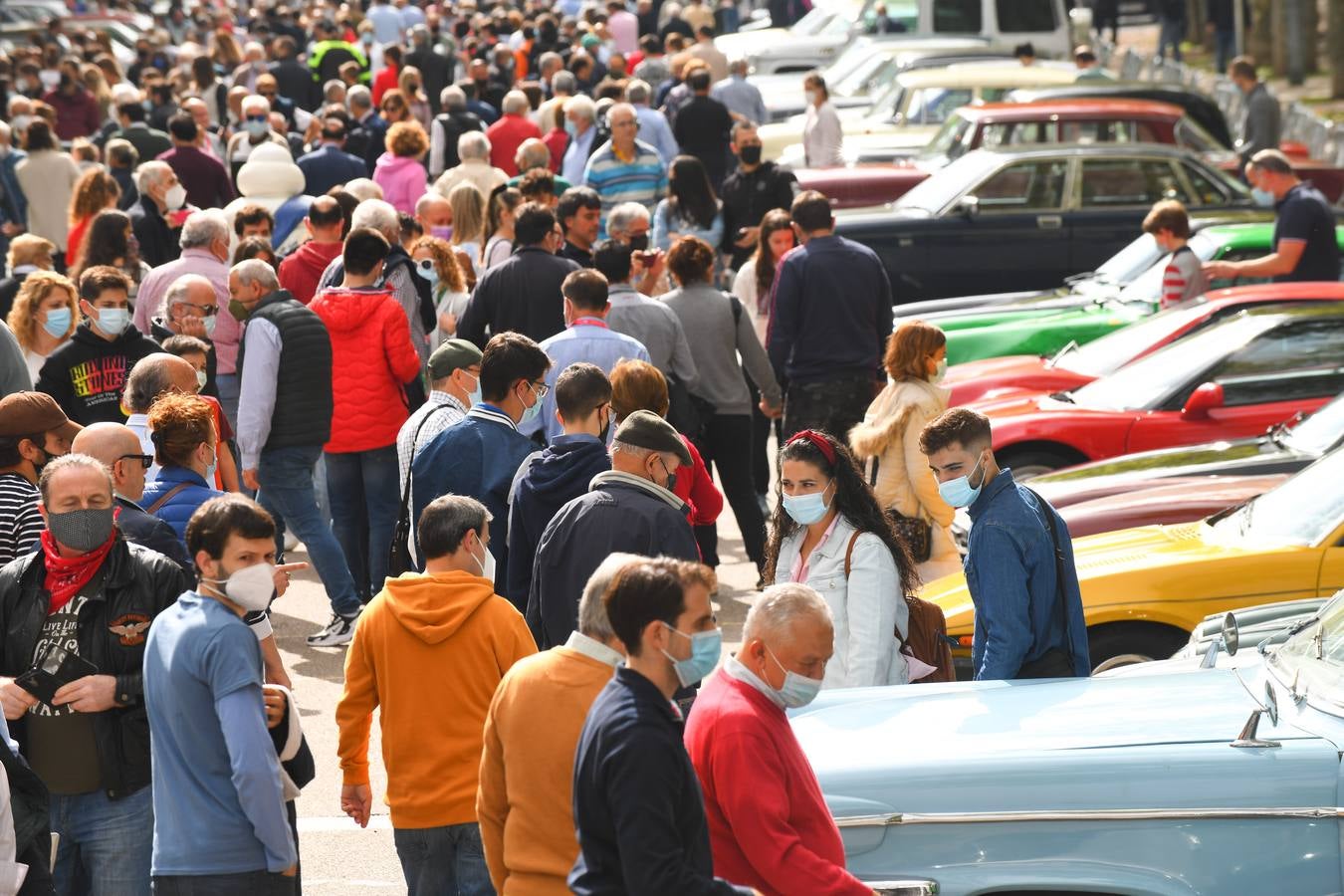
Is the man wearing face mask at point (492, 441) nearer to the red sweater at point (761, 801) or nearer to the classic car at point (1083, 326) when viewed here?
the red sweater at point (761, 801)

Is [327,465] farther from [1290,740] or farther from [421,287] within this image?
[1290,740]

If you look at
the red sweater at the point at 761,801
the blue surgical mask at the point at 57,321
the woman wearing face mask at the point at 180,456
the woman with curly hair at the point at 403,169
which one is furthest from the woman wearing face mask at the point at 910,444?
the woman with curly hair at the point at 403,169

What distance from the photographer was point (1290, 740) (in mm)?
4941

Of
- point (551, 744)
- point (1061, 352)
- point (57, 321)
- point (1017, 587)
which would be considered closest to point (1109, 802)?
point (1017, 587)

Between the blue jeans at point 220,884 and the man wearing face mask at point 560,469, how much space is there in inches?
76.2

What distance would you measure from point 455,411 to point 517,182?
486cm

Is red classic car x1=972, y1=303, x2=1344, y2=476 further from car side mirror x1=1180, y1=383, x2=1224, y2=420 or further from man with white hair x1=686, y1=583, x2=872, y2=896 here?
man with white hair x1=686, y1=583, x2=872, y2=896

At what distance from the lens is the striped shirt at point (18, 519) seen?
254 inches

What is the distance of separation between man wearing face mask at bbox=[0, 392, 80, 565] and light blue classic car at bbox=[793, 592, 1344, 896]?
9.86 ft

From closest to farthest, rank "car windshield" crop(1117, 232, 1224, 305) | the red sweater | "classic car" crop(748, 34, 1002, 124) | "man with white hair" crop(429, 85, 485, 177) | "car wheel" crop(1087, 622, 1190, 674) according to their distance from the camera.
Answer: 1. the red sweater
2. "car wheel" crop(1087, 622, 1190, 674)
3. "car windshield" crop(1117, 232, 1224, 305)
4. "man with white hair" crop(429, 85, 485, 177)
5. "classic car" crop(748, 34, 1002, 124)

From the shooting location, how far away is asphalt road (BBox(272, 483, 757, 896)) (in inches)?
280

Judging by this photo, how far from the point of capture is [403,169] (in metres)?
15.1

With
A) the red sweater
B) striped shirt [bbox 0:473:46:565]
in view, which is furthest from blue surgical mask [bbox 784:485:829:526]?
striped shirt [bbox 0:473:46:565]

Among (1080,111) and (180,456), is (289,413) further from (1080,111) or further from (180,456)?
(1080,111)
